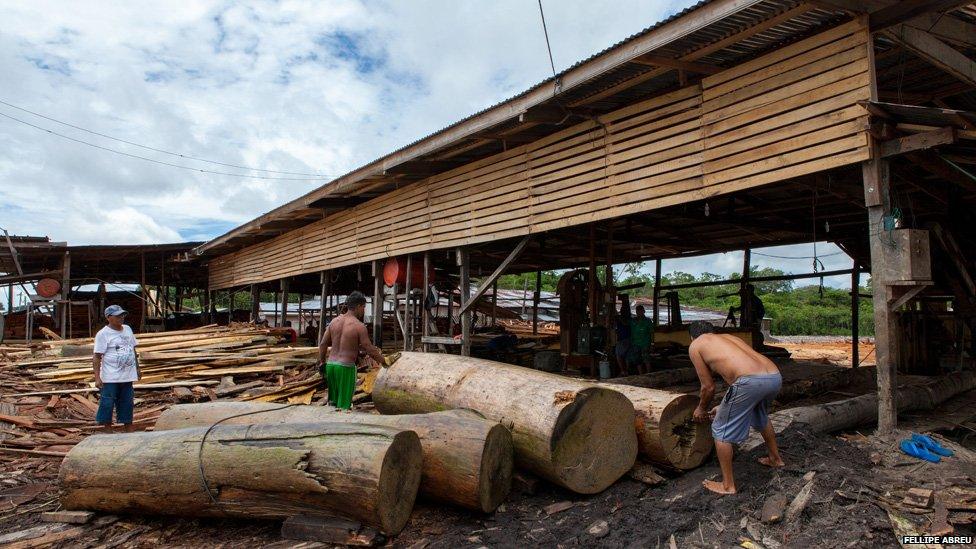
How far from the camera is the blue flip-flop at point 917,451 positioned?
4.82 m

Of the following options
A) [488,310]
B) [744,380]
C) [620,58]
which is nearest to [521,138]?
[620,58]

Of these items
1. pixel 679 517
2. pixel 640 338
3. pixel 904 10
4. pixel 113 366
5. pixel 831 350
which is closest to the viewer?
pixel 679 517

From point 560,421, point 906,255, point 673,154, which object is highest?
point 673,154

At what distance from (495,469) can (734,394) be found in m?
2.02

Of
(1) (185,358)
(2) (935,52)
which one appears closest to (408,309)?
(1) (185,358)

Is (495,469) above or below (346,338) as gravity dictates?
below

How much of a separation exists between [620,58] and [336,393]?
5150 millimetres

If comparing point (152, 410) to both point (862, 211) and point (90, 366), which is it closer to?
point (90, 366)

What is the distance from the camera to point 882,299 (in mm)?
5414

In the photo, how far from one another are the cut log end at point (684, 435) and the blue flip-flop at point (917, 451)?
63.0 inches

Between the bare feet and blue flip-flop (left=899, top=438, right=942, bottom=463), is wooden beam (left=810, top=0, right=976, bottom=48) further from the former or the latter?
the bare feet

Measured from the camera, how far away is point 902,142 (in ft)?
17.5

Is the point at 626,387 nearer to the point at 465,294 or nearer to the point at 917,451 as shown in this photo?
the point at 917,451

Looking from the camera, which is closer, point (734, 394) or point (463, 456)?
point (463, 456)
